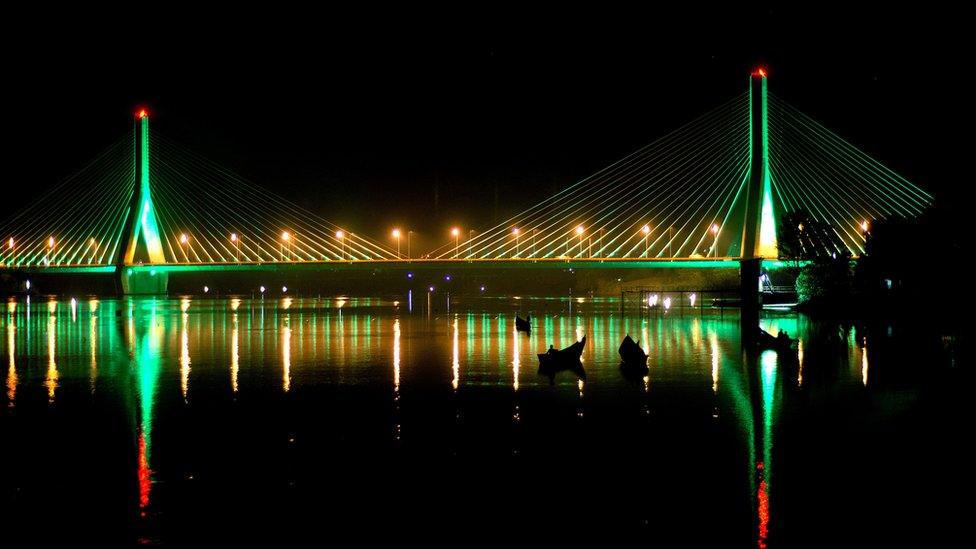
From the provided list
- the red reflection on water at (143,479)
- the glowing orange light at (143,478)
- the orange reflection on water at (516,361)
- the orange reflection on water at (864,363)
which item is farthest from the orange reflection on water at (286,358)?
the orange reflection on water at (864,363)

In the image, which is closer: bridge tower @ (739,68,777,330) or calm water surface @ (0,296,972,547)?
calm water surface @ (0,296,972,547)

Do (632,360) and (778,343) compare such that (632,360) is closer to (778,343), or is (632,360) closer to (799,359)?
(799,359)

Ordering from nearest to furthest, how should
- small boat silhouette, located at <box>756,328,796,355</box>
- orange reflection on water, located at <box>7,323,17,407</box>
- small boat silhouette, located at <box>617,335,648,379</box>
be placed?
orange reflection on water, located at <box>7,323,17,407</box> → small boat silhouette, located at <box>617,335,648,379</box> → small boat silhouette, located at <box>756,328,796,355</box>

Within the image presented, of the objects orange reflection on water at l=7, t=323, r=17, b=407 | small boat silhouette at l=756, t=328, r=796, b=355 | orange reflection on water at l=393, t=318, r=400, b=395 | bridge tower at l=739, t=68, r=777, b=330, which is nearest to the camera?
orange reflection on water at l=7, t=323, r=17, b=407

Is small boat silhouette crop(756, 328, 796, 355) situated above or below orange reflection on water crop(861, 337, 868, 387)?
above

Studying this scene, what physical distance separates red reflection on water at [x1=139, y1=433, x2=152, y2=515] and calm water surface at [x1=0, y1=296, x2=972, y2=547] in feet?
0.14

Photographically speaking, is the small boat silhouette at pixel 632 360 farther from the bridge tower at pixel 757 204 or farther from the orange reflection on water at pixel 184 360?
the bridge tower at pixel 757 204

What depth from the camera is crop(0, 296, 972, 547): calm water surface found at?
24.1 ft

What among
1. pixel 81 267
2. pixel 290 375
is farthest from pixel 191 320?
pixel 81 267

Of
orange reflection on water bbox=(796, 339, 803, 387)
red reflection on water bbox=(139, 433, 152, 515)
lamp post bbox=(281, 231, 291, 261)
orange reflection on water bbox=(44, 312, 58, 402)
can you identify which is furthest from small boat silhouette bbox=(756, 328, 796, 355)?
lamp post bbox=(281, 231, 291, 261)

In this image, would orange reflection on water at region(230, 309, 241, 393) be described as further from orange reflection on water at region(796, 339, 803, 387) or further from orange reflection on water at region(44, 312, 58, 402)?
orange reflection on water at region(796, 339, 803, 387)

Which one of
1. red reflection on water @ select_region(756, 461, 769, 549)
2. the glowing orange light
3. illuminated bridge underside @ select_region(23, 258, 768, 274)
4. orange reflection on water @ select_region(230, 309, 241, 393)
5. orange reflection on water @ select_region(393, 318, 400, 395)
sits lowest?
red reflection on water @ select_region(756, 461, 769, 549)

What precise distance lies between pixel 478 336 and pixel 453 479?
1864 cm

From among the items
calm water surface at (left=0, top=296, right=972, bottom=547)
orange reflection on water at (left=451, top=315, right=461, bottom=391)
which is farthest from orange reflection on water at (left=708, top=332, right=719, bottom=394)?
orange reflection on water at (left=451, top=315, right=461, bottom=391)
